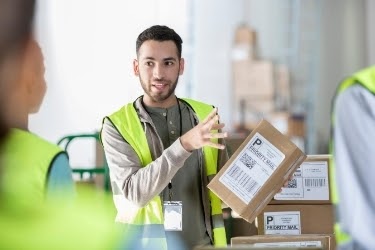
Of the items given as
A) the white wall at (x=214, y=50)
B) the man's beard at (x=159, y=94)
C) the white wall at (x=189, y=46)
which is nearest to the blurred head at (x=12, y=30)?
the man's beard at (x=159, y=94)

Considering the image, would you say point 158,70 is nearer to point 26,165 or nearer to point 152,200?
point 152,200

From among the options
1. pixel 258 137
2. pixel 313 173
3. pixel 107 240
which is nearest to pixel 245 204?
pixel 258 137

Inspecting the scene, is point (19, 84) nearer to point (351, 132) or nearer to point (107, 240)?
point (107, 240)

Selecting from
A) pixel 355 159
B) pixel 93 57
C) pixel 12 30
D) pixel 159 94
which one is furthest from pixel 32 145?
pixel 93 57

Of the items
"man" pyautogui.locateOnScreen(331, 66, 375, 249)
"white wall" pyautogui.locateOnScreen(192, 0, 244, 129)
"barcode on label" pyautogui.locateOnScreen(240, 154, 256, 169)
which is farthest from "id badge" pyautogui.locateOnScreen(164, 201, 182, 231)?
"white wall" pyautogui.locateOnScreen(192, 0, 244, 129)

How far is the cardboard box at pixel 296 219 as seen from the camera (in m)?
3.43

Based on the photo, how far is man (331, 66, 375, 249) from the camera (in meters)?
1.56

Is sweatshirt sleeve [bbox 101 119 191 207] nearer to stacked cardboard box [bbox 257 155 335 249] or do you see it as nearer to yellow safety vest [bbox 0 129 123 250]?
stacked cardboard box [bbox 257 155 335 249]

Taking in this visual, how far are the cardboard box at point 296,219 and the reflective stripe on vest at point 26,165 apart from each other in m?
2.07

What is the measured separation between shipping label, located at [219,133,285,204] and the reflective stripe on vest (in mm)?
1731

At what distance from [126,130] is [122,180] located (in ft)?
0.68

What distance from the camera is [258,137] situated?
10.4 ft

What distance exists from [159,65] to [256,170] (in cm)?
62

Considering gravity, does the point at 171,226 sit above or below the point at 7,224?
below
